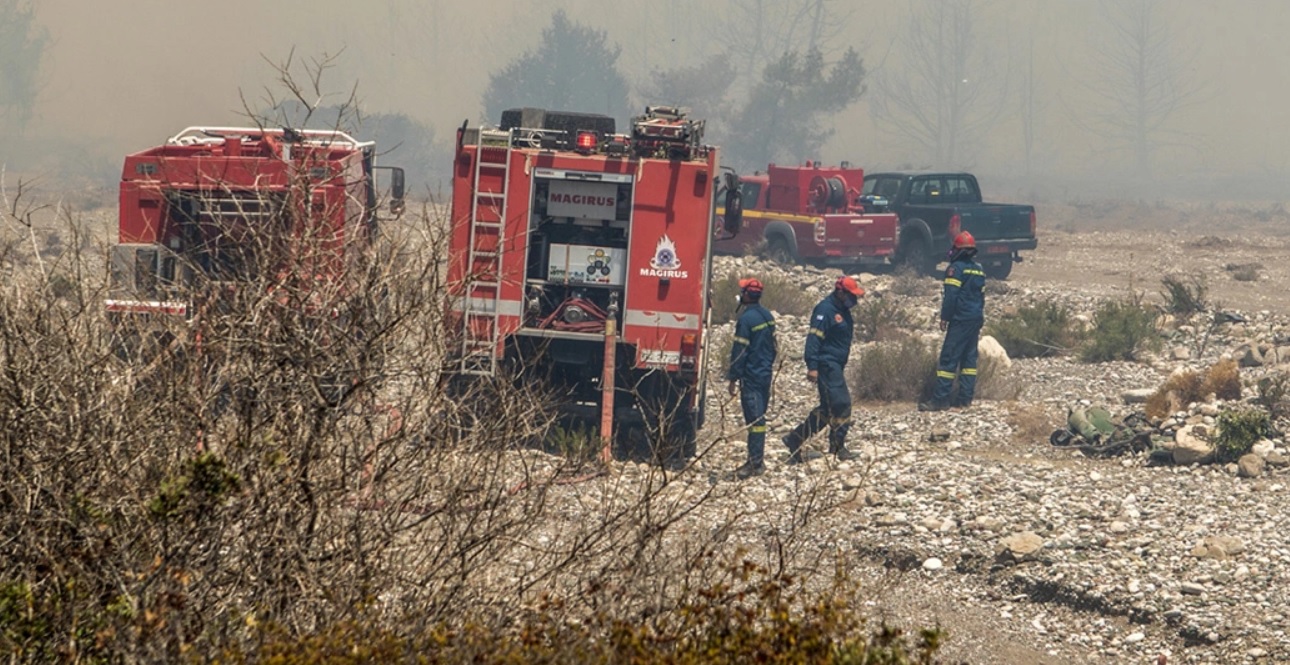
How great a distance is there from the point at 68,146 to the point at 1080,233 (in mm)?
51866

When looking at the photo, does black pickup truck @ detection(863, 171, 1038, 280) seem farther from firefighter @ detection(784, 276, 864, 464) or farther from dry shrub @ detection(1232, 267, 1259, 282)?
firefighter @ detection(784, 276, 864, 464)

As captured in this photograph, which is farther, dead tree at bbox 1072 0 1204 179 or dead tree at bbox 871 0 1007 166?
dead tree at bbox 1072 0 1204 179

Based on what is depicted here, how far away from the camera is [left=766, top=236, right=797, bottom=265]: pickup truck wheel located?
23.1m

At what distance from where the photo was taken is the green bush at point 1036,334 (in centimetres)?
1669

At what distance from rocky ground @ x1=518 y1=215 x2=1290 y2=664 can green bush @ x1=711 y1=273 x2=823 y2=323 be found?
4.34 meters

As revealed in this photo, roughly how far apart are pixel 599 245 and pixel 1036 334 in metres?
7.93

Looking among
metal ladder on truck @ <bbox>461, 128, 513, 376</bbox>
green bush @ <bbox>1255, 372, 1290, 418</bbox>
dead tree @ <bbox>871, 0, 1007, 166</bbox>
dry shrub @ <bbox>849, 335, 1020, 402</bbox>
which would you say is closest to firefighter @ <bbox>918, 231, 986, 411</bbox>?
dry shrub @ <bbox>849, 335, 1020, 402</bbox>

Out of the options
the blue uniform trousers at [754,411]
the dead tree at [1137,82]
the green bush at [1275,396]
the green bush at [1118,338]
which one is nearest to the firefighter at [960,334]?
the green bush at [1275,396]

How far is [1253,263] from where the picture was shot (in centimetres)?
2798

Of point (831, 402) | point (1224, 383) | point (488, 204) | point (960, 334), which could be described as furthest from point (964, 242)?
point (488, 204)

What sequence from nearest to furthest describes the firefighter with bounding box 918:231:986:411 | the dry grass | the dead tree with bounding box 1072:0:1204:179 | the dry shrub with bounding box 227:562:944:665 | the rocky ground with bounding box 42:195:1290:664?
1. the dry shrub with bounding box 227:562:944:665
2. the rocky ground with bounding box 42:195:1290:664
3. the dry grass
4. the firefighter with bounding box 918:231:986:411
5. the dead tree with bounding box 1072:0:1204:179

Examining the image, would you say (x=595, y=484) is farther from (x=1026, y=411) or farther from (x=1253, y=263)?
(x=1253, y=263)

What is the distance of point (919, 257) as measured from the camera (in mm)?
23000

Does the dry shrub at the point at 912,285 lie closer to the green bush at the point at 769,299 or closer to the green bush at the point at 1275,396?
the green bush at the point at 769,299
